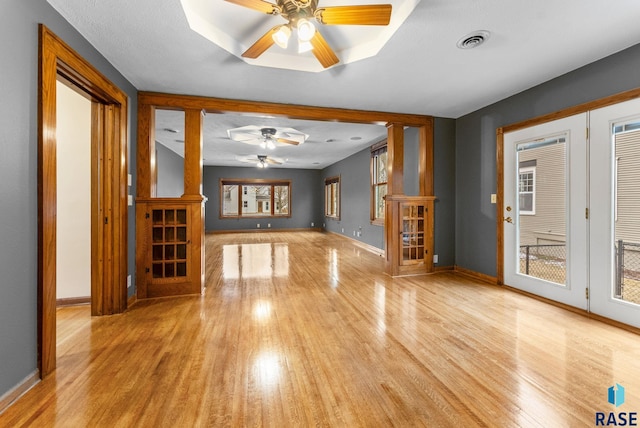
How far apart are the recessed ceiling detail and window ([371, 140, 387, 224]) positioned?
382cm

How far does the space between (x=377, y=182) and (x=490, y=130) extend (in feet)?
9.64

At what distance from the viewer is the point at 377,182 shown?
6.62 metres

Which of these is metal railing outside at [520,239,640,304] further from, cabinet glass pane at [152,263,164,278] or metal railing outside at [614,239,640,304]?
cabinet glass pane at [152,263,164,278]

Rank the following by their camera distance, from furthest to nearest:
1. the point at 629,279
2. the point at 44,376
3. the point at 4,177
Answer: the point at 629,279, the point at 44,376, the point at 4,177

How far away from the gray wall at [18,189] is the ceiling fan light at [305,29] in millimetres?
1595

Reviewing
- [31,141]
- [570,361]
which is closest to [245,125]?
[31,141]

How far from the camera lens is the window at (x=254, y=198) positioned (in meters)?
10.3

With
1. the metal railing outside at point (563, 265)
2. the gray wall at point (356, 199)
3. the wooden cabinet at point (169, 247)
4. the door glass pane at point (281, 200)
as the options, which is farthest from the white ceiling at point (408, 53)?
the door glass pane at point (281, 200)

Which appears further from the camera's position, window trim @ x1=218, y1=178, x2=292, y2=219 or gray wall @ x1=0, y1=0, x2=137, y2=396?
window trim @ x1=218, y1=178, x2=292, y2=219

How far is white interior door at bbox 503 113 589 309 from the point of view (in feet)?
9.21

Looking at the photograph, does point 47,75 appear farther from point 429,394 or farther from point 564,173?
point 564,173

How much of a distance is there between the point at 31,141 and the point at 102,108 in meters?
1.36

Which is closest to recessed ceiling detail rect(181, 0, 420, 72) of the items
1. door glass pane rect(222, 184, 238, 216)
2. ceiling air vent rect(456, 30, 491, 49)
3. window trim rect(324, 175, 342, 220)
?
ceiling air vent rect(456, 30, 491, 49)

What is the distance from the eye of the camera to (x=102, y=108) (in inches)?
110
